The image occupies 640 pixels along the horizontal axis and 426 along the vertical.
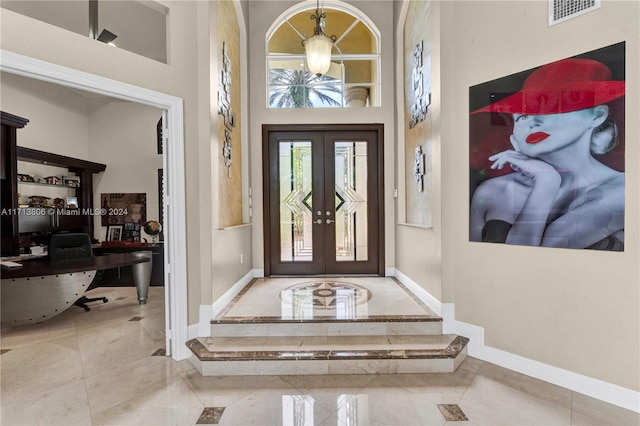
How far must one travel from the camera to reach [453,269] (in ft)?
9.34

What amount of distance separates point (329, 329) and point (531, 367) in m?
1.67

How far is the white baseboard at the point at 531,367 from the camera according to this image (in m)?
2.04

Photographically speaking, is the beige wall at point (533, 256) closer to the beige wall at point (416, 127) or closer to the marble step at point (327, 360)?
the beige wall at point (416, 127)

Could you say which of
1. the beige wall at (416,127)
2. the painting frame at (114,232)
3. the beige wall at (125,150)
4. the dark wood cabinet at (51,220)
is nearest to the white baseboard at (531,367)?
Answer: the beige wall at (416,127)

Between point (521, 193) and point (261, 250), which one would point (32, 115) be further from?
point (521, 193)

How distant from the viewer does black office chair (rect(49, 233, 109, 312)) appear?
4.11 m

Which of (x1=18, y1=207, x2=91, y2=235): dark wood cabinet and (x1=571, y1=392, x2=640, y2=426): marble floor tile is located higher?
(x1=18, y1=207, x2=91, y2=235): dark wood cabinet

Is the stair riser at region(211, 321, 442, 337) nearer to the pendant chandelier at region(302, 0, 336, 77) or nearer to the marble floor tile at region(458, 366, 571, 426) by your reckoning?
the marble floor tile at region(458, 366, 571, 426)

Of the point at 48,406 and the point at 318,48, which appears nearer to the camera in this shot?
the point at 48,406

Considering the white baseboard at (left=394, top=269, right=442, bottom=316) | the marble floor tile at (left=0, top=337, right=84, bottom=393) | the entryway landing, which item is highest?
the white baseboard at (left=394, top=269, right=442, bottom=316)

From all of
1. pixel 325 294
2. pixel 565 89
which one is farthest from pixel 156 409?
pixel 565 89

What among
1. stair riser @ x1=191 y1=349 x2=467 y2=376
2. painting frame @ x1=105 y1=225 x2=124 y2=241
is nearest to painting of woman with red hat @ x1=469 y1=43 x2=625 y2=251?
stair riser @ x1=191 y1=349 x2=467 y2=376

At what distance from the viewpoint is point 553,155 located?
227 cm

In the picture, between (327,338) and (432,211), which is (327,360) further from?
(432,211)
